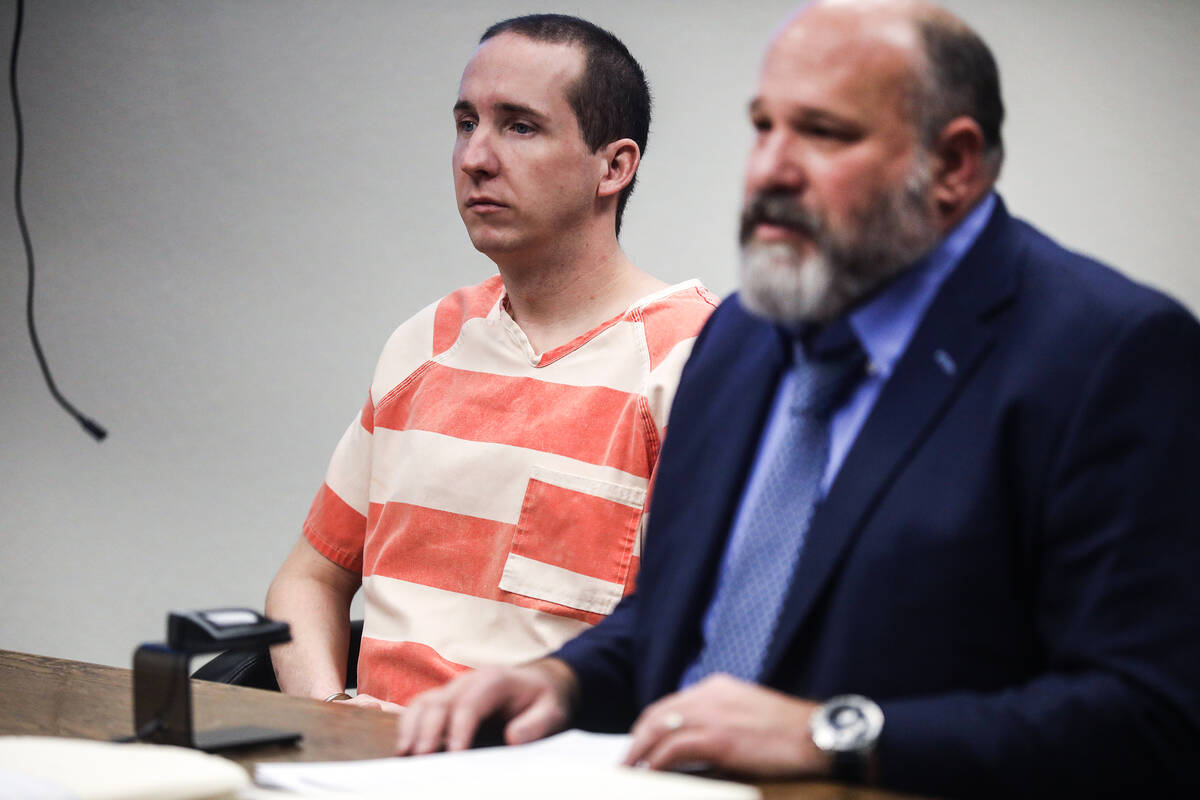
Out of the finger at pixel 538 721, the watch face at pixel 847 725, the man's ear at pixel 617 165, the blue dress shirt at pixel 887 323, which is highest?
the man's ear at pixel 617 165

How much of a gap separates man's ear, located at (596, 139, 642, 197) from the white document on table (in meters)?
1.13

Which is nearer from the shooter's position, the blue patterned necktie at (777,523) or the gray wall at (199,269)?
the blue patterned necktie at (777,523)

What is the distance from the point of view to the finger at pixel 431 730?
1055 millimetres

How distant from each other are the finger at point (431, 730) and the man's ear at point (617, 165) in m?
1.10

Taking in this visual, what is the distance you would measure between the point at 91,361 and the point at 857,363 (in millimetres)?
2466

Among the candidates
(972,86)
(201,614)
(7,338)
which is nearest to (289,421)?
(7,338)

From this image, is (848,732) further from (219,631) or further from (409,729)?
(219,631)

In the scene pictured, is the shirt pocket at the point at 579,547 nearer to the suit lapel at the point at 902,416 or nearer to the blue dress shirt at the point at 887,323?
the blue dress shirt at the point at 887,323

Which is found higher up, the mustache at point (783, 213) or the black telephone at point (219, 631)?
the mustache at point (783, 213)

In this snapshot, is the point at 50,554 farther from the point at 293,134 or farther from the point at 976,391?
the point at 976,391

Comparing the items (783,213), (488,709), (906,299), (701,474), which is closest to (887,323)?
(906,299)

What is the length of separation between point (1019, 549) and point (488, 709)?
0.47 meters

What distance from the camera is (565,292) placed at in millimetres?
1944

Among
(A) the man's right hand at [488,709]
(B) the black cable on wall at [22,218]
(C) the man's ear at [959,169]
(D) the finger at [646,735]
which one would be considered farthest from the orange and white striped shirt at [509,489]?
(B) the black cable on wall at [22,218]
